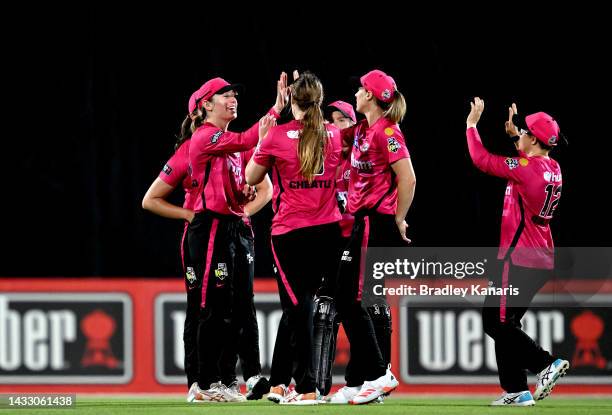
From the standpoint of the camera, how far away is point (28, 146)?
28.2ft

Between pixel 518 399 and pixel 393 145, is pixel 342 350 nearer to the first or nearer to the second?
pixel 518 399

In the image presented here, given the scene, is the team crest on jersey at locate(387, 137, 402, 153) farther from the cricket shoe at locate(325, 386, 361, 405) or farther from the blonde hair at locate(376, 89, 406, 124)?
the cricket shoe at locate(325, 386, 361, 405)

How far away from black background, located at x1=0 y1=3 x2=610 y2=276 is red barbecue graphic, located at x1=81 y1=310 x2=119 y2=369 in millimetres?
795

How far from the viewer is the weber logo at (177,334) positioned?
7.55 meters

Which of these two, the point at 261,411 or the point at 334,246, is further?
the point at 334,246

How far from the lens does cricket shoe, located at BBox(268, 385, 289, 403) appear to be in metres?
5.78

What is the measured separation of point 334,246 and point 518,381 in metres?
1.00

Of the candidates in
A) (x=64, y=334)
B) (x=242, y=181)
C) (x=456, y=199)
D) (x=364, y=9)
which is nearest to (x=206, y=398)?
(x=242, y=181)

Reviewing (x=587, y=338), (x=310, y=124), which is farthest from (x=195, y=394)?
(x=587, y=338)

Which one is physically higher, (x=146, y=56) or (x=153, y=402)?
(x=146, y=56)

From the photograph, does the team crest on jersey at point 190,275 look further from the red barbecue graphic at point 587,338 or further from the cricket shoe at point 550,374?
the red barbecue graphic at point 587,338

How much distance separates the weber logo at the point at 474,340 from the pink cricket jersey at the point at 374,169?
1807 mm

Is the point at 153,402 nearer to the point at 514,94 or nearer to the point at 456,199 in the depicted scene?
the point at 456,199

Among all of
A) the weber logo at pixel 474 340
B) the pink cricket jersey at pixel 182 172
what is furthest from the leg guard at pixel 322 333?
the weber logo at pixel 474 340
